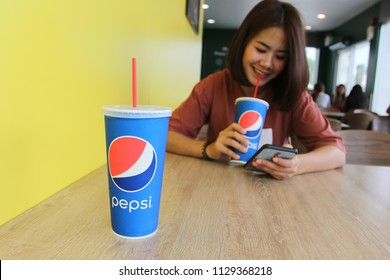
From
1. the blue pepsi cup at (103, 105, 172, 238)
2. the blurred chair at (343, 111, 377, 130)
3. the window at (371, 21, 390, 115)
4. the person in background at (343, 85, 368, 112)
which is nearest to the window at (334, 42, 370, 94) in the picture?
the window at (371, 21, 390, 115)

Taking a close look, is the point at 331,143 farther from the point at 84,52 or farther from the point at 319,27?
the point at 319,27

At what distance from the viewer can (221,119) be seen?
4.44 feet

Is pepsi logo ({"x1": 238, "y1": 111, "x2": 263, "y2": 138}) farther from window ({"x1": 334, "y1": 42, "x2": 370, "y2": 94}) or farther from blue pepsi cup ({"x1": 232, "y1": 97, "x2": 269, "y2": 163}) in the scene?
window ({"x1": 334, "y1": 42, "x2": 370, "y2": 94})

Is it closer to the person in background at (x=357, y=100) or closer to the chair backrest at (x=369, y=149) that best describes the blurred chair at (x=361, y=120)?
the person in background at (x=357, y=100)

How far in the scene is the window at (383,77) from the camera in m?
6.45

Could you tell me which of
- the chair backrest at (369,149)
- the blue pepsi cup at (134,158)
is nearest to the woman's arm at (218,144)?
the blue pepsi cup at (134,158)

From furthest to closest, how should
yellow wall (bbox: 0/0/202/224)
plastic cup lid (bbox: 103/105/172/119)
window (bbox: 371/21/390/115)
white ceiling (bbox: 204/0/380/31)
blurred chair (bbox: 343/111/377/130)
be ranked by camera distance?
1. white ceiling (bbox: 204/0/380/31)
2. window (bbox: 371/21/390/115)
3. blurred chair (bbox: 343/111/377/130)
4. yellow wall (bbox: 0/0/202/224)
5. plastic cup lid (bbox: 103/105/172/119)

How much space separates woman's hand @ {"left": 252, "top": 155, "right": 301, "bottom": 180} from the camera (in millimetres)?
905

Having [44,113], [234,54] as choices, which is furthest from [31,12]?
[234,54]

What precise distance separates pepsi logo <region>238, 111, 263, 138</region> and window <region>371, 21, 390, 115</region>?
669 centimetres

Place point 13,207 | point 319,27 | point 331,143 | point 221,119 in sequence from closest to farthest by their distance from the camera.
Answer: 1. point 13,207
2. point 331,143
3. point 221,119
4. point 319,27

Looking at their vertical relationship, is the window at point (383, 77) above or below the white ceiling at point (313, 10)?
below

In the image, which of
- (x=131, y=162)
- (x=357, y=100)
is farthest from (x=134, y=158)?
(x=357, y=100)
